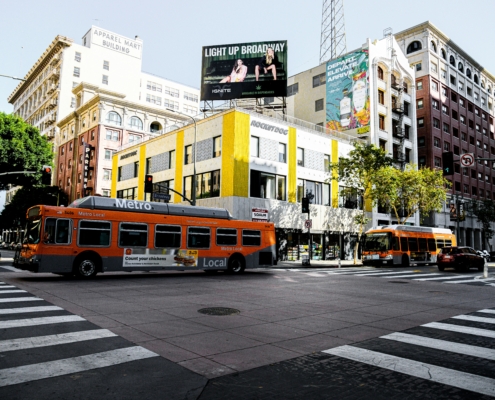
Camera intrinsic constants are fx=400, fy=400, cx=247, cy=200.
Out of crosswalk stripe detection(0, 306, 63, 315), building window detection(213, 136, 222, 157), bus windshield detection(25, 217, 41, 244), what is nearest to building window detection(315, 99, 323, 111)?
building window detection(213, 136, 222, 157)

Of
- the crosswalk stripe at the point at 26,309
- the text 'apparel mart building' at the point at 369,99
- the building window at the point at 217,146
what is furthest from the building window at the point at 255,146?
the crosswalk stripe at the point at 26,309

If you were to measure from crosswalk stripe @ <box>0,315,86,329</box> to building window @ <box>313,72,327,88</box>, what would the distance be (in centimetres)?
4655

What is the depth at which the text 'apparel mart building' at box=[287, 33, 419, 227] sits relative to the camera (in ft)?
149

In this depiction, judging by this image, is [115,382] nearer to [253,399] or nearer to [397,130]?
[253,399]

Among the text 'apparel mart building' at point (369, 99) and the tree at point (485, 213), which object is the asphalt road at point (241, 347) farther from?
the tree at point (485, 213)

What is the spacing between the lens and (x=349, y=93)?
4634 centimetres

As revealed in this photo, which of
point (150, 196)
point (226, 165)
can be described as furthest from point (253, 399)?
point (150, 196)

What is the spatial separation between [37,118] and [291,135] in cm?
6912

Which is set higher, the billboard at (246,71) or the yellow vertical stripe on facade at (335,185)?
the billboard at (246,71)

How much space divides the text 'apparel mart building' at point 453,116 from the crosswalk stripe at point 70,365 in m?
55.5

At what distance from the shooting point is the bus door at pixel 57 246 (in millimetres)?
15770

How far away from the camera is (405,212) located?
48.4 m

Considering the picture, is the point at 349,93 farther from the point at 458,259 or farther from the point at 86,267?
the point at 86,267

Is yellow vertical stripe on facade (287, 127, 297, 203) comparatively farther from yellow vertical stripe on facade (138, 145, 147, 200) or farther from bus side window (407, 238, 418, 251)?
yellow vertical stripe on facade (138, 145, 147, 200)
